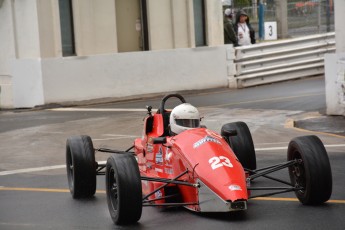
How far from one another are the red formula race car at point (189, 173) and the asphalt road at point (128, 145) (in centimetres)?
20

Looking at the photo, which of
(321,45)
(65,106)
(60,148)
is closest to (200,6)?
(321,45)

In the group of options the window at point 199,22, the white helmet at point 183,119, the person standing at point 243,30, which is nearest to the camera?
the white helmet at point 183,119

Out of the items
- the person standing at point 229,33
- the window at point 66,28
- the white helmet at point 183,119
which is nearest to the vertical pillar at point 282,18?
the person standing at point 229,33

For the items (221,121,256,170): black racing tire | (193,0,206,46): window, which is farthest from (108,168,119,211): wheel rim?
(193,0,206,46): window

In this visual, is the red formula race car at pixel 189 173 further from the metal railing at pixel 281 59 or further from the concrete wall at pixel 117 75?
the metal railing at pixel 281 59

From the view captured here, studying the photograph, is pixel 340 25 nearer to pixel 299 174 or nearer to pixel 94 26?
pixel 94 26

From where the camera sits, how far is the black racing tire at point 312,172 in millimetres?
9586

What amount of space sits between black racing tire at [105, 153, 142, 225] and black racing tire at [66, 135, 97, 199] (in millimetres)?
1495

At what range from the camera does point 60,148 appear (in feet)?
52.8

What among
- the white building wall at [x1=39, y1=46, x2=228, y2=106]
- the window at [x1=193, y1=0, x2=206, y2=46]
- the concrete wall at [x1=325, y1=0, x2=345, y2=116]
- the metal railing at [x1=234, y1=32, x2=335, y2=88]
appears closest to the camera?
the concrete wall at [x1=325, y1=0, x2=345, y2=116]

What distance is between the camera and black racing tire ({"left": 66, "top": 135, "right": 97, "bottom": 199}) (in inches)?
433

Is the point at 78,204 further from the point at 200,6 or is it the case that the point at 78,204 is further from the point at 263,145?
the point at 200,6

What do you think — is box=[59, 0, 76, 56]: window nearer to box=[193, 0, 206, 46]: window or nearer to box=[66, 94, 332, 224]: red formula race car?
box=[193, 0, 206, 46]: window

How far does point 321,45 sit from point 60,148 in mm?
13378
